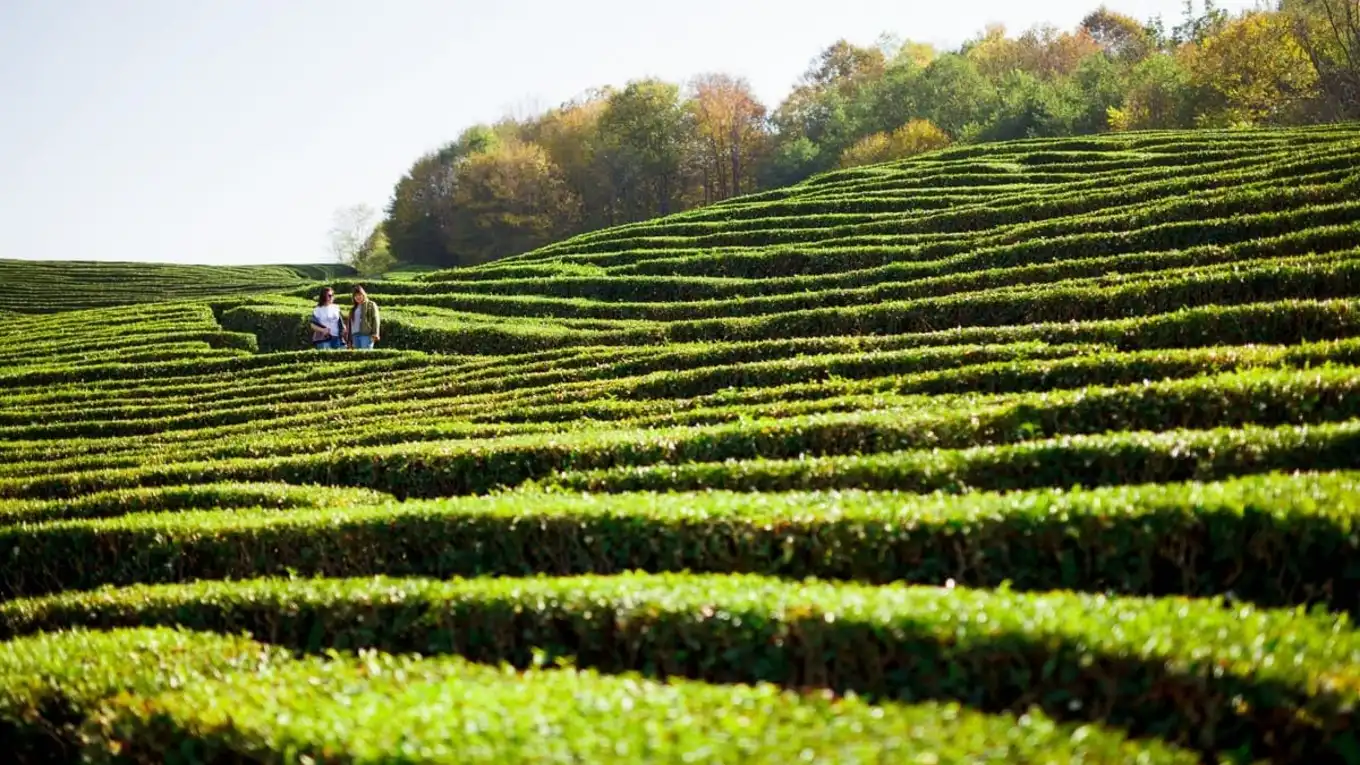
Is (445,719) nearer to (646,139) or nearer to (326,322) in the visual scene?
(326,322)

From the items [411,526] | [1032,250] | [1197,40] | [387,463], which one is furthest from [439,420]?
[1197,40]

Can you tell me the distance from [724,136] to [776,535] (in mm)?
94857

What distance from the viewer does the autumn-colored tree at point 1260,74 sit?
63625 millimetres

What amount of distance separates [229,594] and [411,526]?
2227 millimetres

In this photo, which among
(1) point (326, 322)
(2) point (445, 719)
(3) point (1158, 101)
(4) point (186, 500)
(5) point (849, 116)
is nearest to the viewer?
(2) point (445, 719)

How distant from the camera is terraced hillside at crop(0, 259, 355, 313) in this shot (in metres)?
72.1

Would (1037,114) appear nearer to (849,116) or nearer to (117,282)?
(849,116)

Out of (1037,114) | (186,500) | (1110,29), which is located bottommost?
(186,500)

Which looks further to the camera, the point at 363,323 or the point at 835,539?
the point at 363,323

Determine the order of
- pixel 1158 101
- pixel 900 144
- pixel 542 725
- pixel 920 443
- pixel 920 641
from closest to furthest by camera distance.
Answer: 1. pixel 542 725
2. pixel 920 641
3. pixel 920 443
4. pixel 1158 101
5. pixel 900 144

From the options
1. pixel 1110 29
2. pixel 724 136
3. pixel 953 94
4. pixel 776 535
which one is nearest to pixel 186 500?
pixel 776 535

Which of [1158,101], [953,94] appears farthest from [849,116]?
[1158,101]

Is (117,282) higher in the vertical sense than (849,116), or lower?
lower

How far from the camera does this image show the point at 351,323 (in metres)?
32.8
